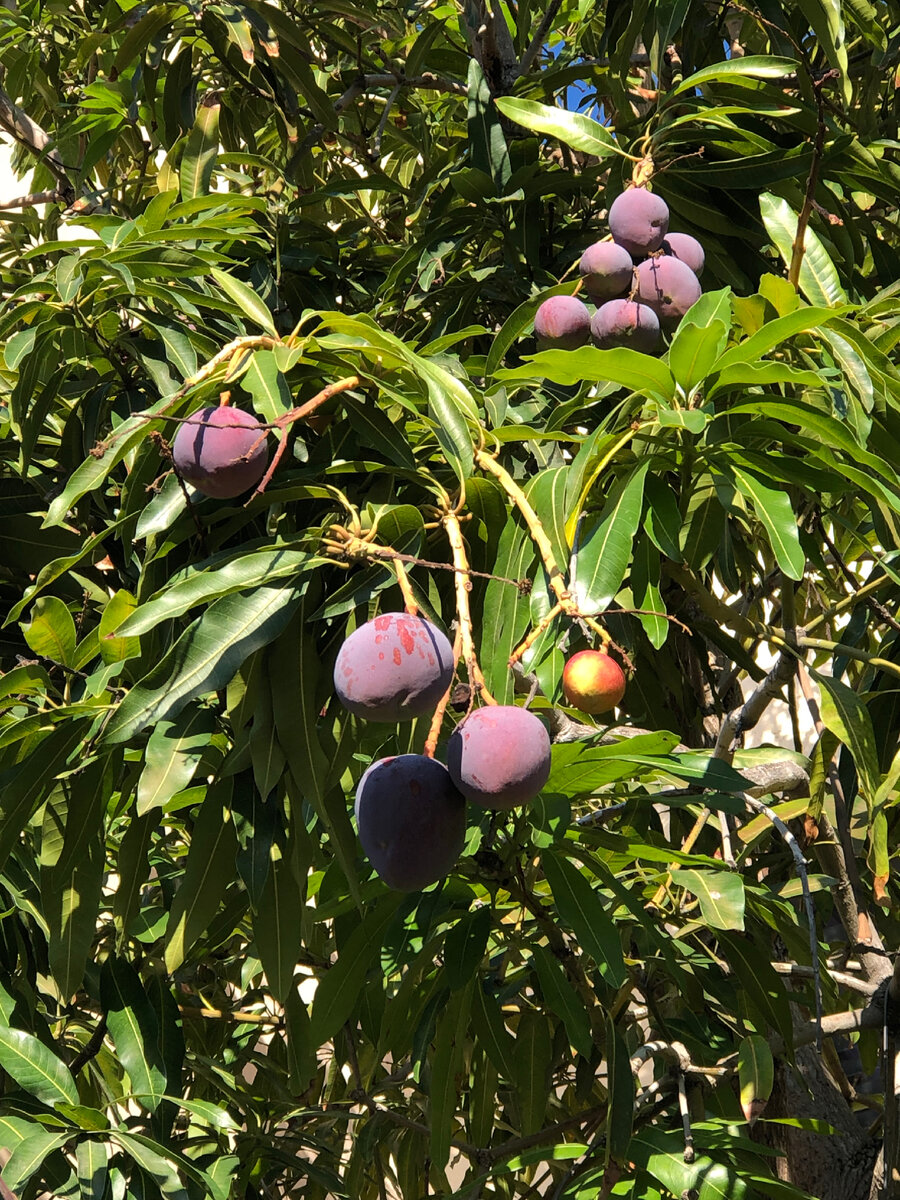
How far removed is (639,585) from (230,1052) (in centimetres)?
145

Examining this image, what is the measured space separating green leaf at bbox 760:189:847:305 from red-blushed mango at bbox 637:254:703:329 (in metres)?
0.11

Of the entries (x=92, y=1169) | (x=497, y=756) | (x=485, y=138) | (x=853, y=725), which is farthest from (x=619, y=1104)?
(x=485, y=138)

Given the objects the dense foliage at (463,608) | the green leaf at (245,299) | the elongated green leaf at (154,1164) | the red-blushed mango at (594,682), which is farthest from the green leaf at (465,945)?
the green leaf at (245,299)

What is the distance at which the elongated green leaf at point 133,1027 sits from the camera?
1.51m

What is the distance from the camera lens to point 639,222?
53.8 inches

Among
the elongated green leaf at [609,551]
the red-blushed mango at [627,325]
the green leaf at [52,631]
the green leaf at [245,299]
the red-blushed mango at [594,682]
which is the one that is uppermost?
the green leaf at [245,299]

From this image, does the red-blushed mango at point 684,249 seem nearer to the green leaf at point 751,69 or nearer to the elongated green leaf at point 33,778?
the green leaf at point 751,69

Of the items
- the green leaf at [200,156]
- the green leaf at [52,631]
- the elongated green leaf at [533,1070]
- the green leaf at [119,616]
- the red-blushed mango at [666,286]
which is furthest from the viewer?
the green leaf at [200,156]

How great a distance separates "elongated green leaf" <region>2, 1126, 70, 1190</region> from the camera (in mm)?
1191

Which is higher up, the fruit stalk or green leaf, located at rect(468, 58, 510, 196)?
green leaf, located at rect(468, 58, 510, 196)

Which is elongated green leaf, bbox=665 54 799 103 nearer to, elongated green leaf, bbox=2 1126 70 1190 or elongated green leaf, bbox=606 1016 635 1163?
elongated green leaf, bbox=606 1016 635 1163

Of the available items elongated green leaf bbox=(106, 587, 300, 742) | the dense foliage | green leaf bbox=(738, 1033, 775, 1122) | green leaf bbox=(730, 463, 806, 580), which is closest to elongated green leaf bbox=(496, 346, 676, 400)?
the dense foliage

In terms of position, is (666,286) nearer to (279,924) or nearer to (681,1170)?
(279,924)

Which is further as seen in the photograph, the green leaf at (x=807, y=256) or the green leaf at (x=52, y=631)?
the green leaf at (x=807, y=256)
